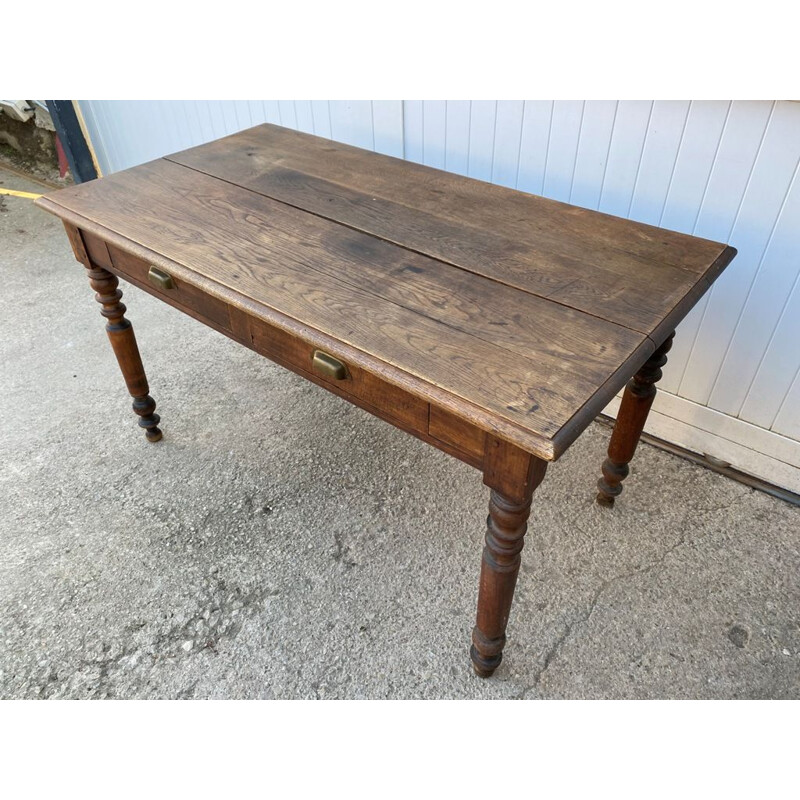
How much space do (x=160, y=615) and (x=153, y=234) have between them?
97 centimetres

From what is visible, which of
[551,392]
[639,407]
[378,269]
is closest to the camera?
[551,392]

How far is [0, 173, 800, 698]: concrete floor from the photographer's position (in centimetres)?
167

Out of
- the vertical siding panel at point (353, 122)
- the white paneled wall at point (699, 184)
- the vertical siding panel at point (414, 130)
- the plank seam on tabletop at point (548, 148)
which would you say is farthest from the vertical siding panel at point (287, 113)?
the plank seam on tabletop at point (548, 148)

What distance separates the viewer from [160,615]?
1810 millimetres

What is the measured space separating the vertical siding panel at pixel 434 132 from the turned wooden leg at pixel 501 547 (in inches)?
Result: 56.2

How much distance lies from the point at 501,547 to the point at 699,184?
45.4 inches

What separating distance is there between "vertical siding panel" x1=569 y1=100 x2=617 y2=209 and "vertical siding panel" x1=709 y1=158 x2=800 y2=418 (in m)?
0.49

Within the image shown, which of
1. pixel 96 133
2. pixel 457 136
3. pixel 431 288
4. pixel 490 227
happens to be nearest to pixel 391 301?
pixel 431 288

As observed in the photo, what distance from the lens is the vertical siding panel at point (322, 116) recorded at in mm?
2583

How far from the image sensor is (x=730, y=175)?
1.77 metres

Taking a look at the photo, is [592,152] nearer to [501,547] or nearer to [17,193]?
[501,547]

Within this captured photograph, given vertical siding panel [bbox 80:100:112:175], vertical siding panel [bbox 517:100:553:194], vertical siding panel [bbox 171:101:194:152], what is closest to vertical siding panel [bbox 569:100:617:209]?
vertical siding panel [bbox 517:100:553:194]
